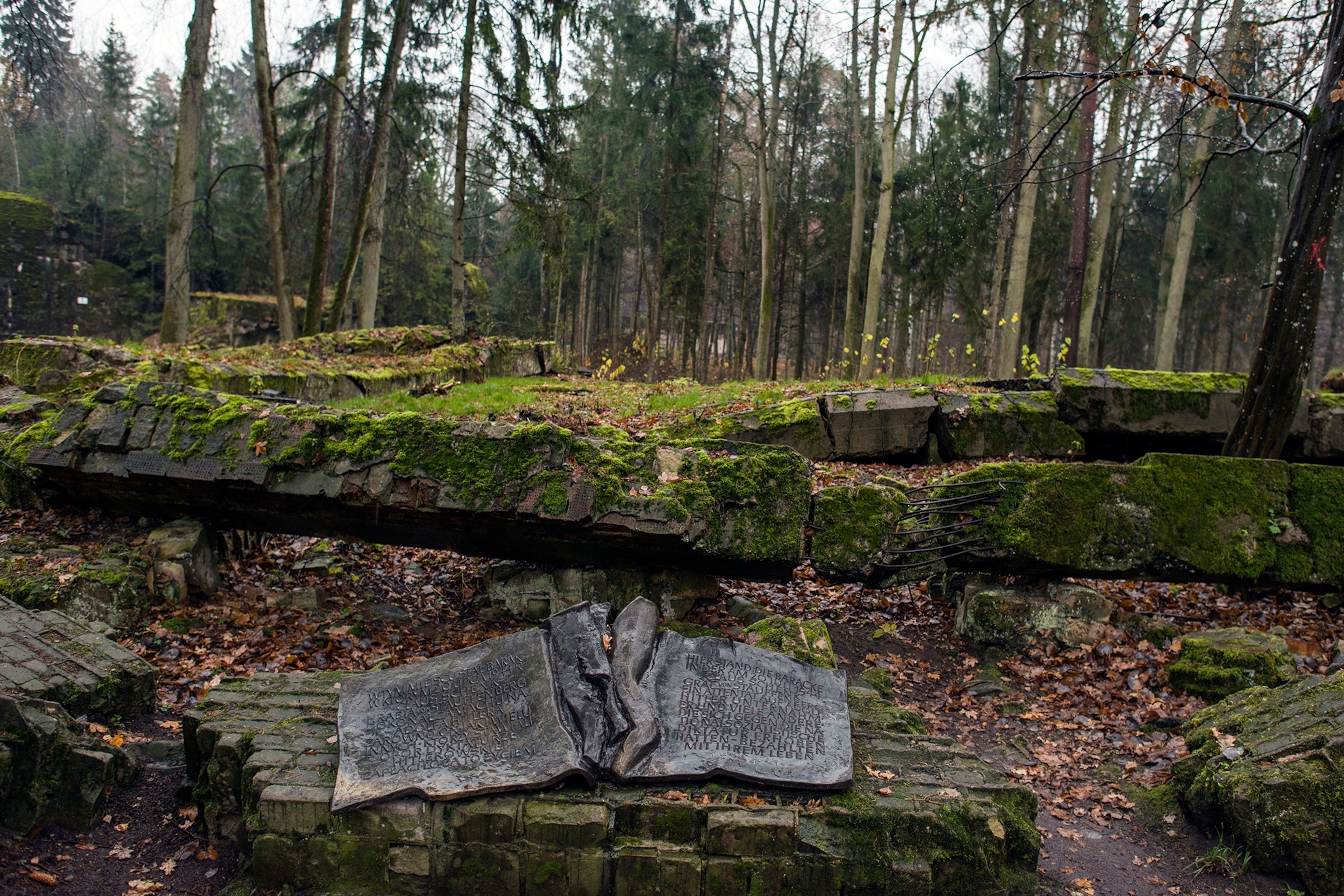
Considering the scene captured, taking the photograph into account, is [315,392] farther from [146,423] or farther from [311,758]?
[311,758]

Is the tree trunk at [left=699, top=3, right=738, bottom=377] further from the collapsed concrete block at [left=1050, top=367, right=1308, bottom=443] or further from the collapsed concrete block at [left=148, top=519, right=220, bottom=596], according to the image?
the collapsed concrete block at [left=148, top=519, right=220, bottom=596]

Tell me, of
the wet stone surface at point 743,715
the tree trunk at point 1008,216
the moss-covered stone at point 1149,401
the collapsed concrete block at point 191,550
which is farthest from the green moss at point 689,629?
the tree trunk at point 1008,216

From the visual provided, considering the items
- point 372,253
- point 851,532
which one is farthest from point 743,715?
point 372,253

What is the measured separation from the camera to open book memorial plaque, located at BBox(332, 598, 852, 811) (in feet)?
10.8

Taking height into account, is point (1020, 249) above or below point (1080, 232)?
below

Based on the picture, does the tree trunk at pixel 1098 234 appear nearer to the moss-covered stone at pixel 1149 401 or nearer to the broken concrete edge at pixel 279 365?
the moss-covered stone at pixel 1149 401

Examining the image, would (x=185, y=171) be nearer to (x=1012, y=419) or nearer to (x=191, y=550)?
(x=191, y=550)

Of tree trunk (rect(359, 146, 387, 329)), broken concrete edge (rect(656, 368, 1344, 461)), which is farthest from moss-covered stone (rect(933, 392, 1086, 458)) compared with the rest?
tree trunk (rect(359, 146, 387, 329))

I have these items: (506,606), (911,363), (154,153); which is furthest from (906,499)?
(154,153)

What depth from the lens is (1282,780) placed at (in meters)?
3.44

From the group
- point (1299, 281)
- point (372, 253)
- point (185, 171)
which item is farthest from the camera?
point (372, 253)

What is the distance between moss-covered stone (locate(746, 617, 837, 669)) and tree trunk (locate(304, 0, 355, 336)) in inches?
517

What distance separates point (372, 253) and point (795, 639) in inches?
612

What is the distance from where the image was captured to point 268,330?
2700 cm
